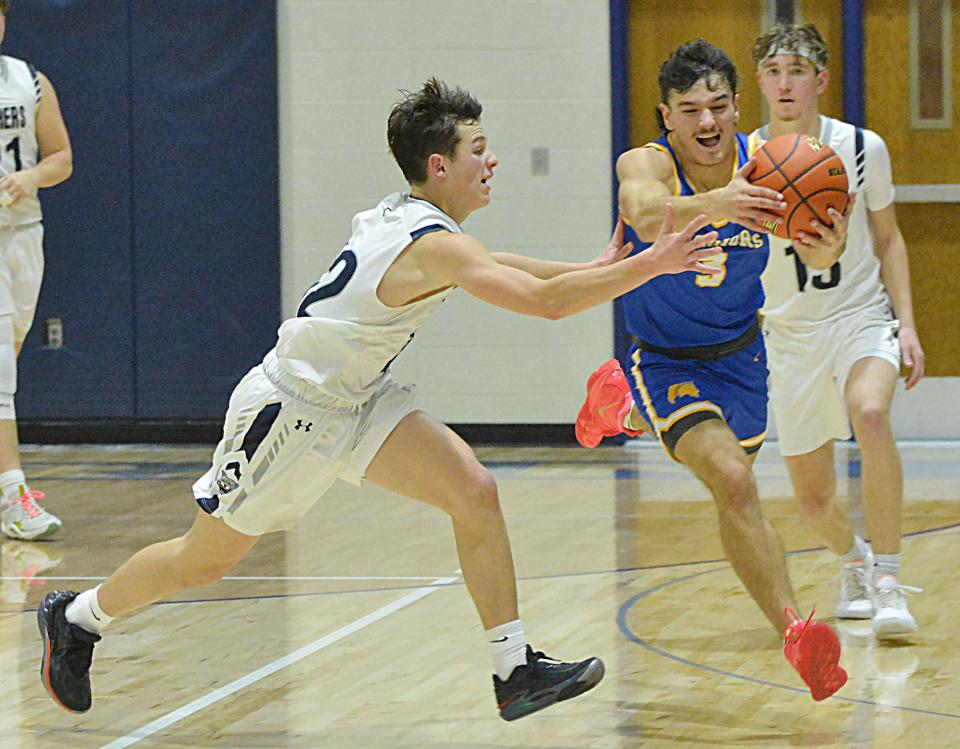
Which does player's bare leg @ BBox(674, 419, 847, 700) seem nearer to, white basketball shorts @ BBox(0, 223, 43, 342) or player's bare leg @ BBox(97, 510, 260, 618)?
player's bare leg @ BBox(97, 510, 260, 618)

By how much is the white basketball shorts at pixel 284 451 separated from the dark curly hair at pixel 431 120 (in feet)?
2.02

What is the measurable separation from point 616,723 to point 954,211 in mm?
5708

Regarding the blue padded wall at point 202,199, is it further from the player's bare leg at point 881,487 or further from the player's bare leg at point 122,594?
the player's bare leg at point 122,594

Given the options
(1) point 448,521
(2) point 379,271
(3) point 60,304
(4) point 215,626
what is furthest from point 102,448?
(2) point 379,271

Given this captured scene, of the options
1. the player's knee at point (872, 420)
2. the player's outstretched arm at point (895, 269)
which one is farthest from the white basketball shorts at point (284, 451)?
the player's outstretched arm at point (895, 269)

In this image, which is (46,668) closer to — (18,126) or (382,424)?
(382,424)

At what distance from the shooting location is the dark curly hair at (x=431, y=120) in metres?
3.96

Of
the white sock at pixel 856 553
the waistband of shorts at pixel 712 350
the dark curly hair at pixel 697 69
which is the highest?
the dark curly hair at pixel 697 69

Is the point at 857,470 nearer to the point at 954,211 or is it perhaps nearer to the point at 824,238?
the point at 954,211

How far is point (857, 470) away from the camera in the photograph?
27.0ft

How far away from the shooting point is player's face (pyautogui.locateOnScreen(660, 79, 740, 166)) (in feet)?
14.4

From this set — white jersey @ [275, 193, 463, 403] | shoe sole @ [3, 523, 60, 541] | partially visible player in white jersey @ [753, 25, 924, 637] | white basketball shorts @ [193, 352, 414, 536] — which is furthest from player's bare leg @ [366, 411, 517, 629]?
shoe sole @ [3, 523, 60, 541]

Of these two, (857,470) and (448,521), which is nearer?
(448,521)

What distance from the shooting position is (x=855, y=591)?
5.13 meters
